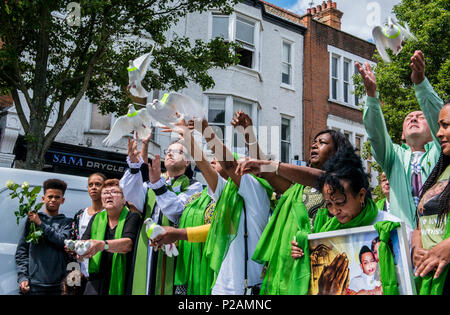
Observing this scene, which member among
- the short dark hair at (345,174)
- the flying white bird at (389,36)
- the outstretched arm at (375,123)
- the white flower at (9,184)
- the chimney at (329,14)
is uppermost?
the chimney at (329,14)

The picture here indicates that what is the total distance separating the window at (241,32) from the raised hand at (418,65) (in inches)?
509

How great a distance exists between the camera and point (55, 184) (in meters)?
4.15

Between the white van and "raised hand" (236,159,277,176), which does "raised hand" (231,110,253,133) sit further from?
the white van

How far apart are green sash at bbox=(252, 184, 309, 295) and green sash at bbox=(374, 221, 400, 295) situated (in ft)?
1.56

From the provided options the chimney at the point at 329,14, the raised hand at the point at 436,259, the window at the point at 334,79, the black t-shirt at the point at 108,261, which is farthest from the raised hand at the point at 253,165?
the chimney at the point at 329,14

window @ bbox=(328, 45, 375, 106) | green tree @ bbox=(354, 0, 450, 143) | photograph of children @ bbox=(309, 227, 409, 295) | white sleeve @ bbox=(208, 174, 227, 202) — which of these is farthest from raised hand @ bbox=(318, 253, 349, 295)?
window @ bbox=(328, 45, 375, 106)

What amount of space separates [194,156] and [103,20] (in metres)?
5.44

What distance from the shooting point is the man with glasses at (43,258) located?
377 cm

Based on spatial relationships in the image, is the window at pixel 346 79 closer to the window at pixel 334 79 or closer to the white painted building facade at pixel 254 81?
the window at pixel 334 79

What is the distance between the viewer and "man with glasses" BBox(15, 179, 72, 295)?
3.77 m

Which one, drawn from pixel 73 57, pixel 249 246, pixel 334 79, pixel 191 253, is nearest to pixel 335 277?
pixel 249 246

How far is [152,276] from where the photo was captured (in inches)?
141

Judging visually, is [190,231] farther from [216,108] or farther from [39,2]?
[216,108]

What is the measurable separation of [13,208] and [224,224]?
82.2 inches
